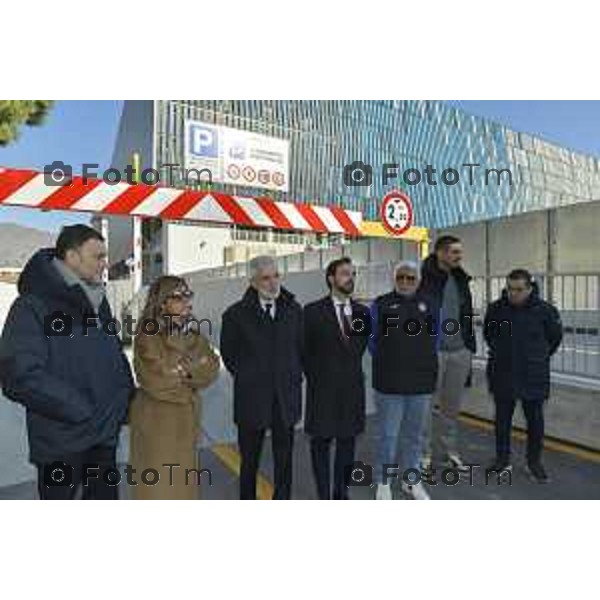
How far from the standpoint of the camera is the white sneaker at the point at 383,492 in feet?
13.2

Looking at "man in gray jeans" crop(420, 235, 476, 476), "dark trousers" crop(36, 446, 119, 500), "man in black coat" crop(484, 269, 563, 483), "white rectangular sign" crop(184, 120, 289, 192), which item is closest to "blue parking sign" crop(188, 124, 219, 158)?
"white rectangular sign" crop(184, 120, 289, 192)

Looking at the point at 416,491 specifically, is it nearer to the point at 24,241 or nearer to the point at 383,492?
the point at 383,492

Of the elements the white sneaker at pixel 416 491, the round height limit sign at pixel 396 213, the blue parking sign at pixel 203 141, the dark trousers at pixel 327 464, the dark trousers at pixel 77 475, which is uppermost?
the blue parking sign at pixel 203 141

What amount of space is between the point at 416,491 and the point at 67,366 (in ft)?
8.48

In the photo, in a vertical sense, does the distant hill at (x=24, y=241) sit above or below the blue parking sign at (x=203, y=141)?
below

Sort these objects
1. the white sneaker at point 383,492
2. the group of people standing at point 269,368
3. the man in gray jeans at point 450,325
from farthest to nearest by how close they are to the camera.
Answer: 1. the man in gray jeans at point 450,325
2. the white sneaker at point 383,492
3. the group of people standing at point 269,368

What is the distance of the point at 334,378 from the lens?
3852 mm

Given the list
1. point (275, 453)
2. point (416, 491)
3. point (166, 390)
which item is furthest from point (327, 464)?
point (166, 390)

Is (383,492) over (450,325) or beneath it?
beneath

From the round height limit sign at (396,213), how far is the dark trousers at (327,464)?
2.91m

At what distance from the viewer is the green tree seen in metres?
9.08

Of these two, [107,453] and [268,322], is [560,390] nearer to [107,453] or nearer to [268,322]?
[268,322]

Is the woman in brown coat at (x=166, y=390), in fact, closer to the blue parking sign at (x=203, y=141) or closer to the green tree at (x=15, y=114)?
the blue parking sign at (x=203, y=141)

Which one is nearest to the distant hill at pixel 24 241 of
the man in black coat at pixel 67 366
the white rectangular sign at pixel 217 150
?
the man in black coat at pixel 67 366
